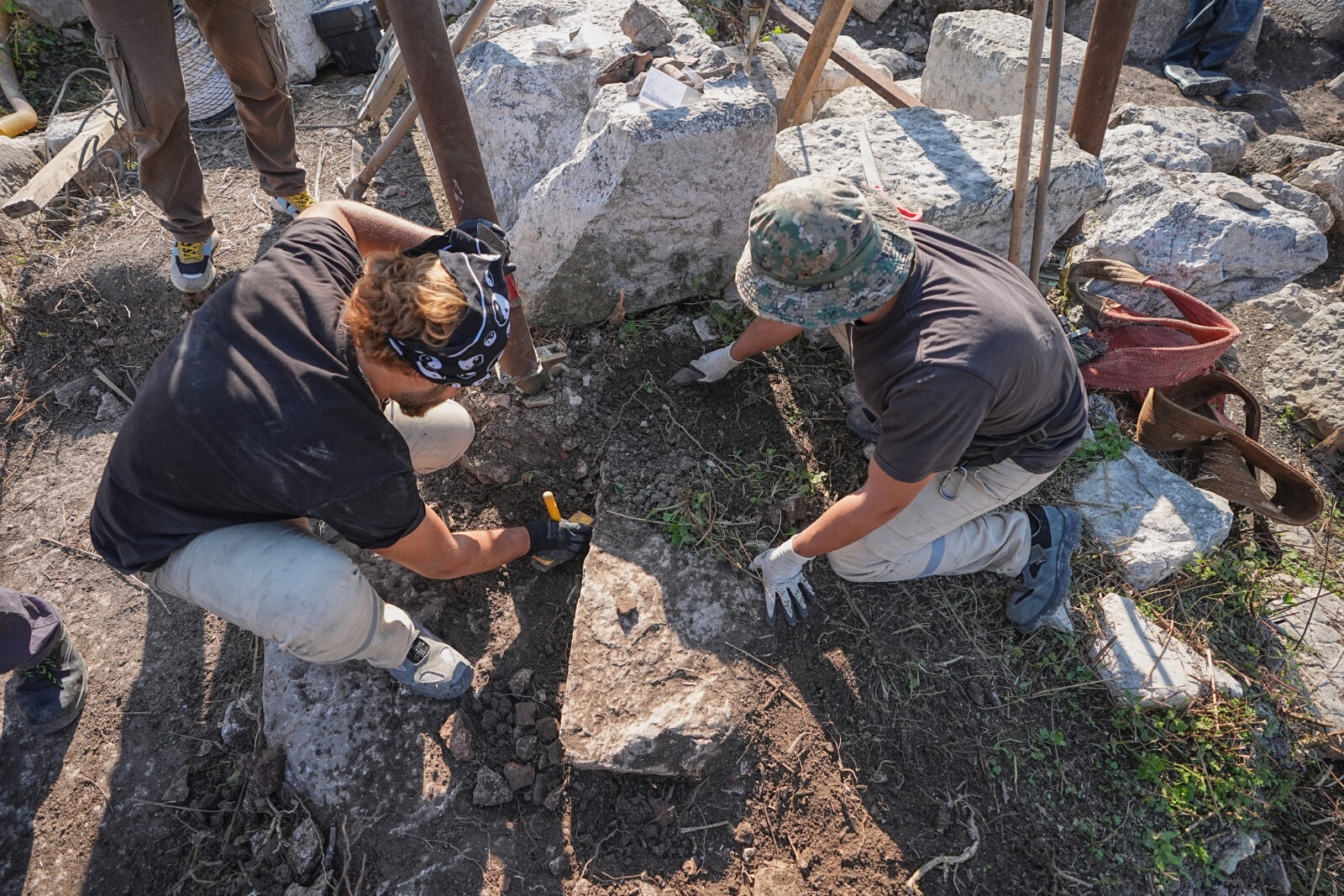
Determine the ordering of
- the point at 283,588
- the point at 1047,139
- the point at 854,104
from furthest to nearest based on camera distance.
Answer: the point at 854,104
the point at 1047,139
the point at 283,588

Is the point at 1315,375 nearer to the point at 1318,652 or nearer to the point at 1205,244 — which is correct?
the point at 1205,244

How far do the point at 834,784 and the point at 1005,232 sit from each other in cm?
254

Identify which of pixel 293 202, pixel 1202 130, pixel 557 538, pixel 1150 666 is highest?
pixel 293 202

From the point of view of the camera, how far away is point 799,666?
2.49m

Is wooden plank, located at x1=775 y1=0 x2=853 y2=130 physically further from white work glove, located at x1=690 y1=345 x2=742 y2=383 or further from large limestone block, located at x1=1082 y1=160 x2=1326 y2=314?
large limestone block, located at x1=1082 y1=160 x2=1326 y2=314

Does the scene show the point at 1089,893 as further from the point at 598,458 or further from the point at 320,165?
the point at 320,165

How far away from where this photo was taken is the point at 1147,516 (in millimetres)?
2883

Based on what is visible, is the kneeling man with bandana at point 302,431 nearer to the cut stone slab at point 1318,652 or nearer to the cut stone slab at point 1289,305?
the cut stone slab at point 1318,652

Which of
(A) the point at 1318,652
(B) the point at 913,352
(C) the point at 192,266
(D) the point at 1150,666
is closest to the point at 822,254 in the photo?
(B) the point at 913,352

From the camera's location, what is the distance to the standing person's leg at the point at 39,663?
2430mm

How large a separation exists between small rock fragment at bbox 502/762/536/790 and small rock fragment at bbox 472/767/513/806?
0.05ft

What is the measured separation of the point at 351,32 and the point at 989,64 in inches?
178

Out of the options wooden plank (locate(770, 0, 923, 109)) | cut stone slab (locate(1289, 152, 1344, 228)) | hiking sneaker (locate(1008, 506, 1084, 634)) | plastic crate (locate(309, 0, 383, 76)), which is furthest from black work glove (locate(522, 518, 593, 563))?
cut stone slab (locate(1289, 152, 1344, 228))

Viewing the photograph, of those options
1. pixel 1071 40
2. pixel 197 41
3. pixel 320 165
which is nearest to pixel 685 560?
pixel 320 165
